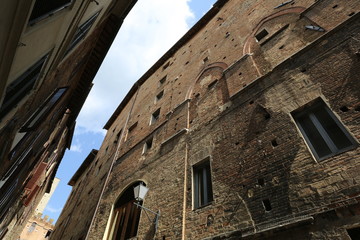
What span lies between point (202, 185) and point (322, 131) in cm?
336

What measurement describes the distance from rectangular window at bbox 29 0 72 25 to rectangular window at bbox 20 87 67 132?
3626mm

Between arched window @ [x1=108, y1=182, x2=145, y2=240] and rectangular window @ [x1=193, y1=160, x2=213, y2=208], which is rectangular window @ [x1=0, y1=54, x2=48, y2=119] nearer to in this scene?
rectangular window @ [x1=193, y1=160, x2=213, y2=208]

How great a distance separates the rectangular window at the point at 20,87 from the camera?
11.7 ft

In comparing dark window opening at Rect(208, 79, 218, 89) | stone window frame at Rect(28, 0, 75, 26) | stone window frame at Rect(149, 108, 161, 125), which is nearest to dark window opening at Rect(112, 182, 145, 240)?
stone window frame at Rect(149, 108, 161, 125)

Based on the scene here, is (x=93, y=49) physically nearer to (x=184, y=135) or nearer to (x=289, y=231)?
(x=184, y=135)

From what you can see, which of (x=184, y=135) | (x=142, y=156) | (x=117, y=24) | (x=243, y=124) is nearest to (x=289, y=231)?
(x=243, y=124)

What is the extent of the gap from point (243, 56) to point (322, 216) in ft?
18.7

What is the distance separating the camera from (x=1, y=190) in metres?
7.14

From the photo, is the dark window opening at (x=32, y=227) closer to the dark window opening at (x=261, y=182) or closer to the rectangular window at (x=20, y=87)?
the rectangular window at (x=20, y=87)

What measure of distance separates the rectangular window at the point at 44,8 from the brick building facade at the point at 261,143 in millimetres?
5032

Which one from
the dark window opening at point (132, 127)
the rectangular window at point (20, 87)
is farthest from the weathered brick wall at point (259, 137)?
the rectangular window at point (20, 87)

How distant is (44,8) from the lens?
3.52 metres

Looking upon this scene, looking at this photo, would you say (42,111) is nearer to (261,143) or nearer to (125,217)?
(125,217)

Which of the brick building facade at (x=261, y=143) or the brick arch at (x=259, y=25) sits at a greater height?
the brick arch at (x=259, y=25)
